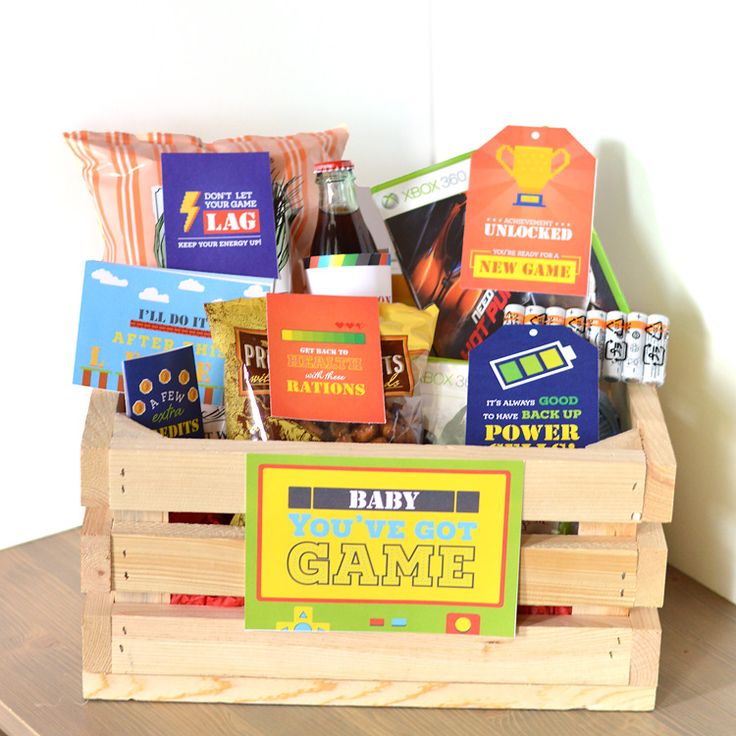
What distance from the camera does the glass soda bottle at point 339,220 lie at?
3.97 ft

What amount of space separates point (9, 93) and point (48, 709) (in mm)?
676

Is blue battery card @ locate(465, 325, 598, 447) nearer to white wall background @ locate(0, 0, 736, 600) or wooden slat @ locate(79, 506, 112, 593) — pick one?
white wall background @ locate(0, 0, 736, 600)

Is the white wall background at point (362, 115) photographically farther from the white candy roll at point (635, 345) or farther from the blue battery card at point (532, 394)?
the blue battery card at point (532, 394)

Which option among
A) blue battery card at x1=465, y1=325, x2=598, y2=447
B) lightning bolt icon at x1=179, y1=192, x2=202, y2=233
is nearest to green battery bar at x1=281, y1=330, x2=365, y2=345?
blue battery card at x1=465, y1=325, x2=598, y2=447

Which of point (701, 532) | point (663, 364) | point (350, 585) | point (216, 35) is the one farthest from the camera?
point (216, 35)

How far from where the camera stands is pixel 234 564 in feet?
3.18

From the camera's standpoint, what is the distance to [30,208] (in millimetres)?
1231

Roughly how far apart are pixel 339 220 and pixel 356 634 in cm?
49

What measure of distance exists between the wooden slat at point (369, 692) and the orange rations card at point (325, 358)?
259 mm

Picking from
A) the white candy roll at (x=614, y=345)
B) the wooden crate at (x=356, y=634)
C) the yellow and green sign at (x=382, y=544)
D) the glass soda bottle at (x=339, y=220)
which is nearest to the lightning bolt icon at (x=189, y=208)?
the glass soda bottle at (x=339, y=220)

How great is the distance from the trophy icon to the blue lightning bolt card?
29cm

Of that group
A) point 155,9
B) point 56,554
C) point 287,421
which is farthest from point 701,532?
point 155,9

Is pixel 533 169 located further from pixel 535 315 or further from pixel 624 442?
pixel 624 442

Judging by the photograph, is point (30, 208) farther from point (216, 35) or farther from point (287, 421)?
point (287, 421)
